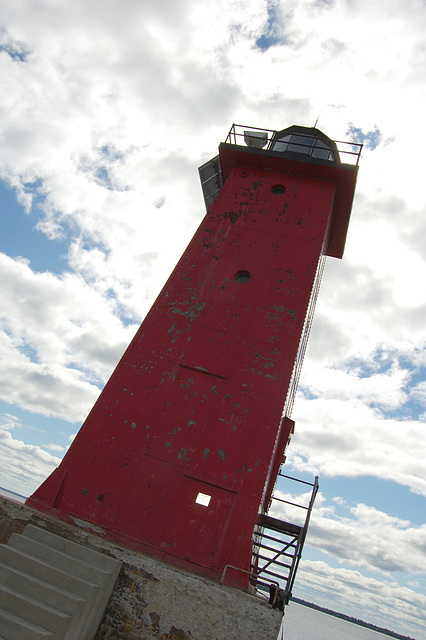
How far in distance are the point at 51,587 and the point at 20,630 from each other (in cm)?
66

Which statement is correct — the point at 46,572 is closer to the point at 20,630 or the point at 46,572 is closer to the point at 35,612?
the point at 35,612

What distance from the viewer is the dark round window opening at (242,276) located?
32.5 ft

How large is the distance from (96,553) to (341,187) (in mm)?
10456

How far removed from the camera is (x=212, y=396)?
8.39m

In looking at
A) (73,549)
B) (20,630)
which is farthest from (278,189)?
(20,630)

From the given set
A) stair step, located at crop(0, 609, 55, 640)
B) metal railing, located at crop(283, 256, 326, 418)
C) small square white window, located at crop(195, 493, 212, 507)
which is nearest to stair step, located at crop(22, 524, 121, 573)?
stair step, located at crop(0, 609, 55, 640)

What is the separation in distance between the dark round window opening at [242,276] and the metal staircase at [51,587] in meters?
6.11

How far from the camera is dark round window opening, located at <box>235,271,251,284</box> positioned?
990 centimetres

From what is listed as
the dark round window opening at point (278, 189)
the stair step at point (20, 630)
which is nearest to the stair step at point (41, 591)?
the stair step at point (20, 630)

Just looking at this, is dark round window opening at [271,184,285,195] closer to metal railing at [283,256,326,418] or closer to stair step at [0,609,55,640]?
metal railing at [283,256,326,418]

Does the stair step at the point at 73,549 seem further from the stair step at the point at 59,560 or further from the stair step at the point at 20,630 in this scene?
the stair step at the point at 20,630

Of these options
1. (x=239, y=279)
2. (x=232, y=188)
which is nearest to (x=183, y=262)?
(x=239, y=279)

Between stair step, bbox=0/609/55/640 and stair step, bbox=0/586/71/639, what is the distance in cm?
11

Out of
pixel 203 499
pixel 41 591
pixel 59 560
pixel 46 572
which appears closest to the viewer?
pixel 41 591
